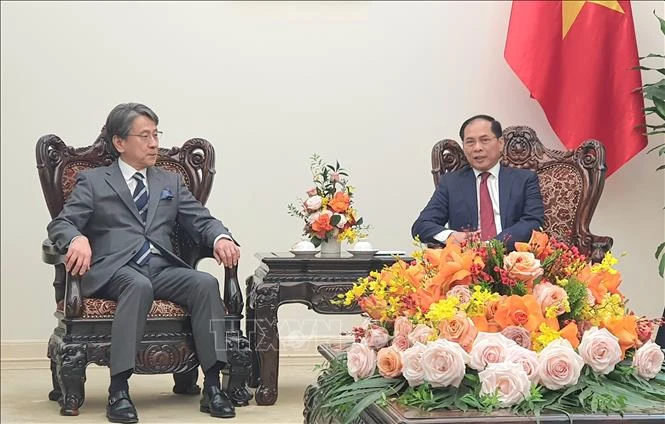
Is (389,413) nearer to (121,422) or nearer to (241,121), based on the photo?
(121,422)

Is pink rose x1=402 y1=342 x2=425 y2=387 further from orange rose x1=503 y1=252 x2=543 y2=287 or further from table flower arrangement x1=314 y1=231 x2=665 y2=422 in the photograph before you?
orange rose x1=503 y1=252 x2=543 y2=287

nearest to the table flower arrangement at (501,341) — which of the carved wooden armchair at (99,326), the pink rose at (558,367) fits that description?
the pink rose at (558,367)

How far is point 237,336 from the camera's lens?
441cm

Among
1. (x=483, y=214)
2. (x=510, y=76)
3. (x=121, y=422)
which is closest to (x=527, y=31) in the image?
(x=510, y=76)

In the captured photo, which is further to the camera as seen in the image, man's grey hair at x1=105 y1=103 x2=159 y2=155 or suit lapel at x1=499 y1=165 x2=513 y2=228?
suit lapel at x1=499 y1=165 x2=513 y2=228

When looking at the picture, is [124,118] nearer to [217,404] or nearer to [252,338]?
[252,338]

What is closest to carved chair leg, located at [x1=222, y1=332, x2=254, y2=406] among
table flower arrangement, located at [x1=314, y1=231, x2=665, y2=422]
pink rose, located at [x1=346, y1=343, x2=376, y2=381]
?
table flower arrangement, located at [x1=314, y1=231, x2=665, y2=422]

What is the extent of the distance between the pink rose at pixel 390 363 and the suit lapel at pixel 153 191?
2.62 m

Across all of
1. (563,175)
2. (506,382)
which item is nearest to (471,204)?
(563,175)

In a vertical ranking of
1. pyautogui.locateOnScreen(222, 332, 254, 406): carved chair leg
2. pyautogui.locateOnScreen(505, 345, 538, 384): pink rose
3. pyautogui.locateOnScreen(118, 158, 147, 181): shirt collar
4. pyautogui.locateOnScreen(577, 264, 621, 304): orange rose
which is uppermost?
pyautogui.locateOnScreen(118, 158, 147, 181): shirt collar

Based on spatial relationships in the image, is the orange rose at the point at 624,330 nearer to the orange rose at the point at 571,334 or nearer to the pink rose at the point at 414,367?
the orange rose at the point at 571,334

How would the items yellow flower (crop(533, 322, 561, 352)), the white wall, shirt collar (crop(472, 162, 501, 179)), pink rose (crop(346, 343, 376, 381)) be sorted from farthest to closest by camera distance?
the white wall < shirt collar (crop(472, 162, 501, 179)) < pink rose (crop(346, 343, 376, 381)) < yellow flower (crop(533, 322, 561, 352))

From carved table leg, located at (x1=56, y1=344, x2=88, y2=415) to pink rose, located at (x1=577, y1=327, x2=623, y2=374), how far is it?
8.56 feet

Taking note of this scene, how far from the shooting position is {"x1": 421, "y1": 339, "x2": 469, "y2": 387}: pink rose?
199 centimetres
